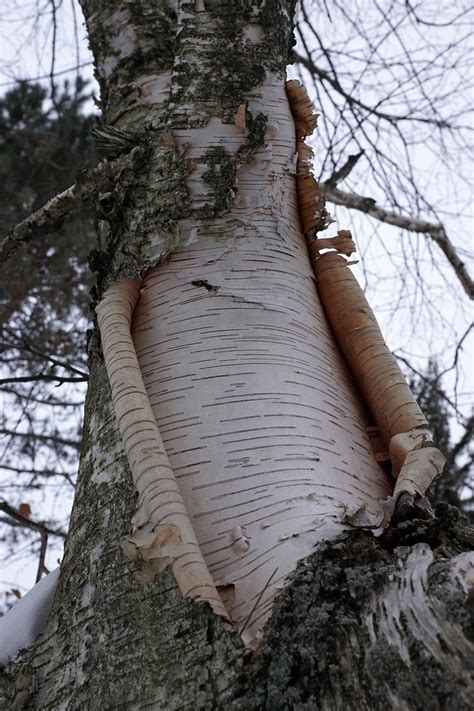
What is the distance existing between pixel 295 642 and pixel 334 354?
57 centimetres

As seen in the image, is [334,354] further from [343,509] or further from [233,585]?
[233,585]

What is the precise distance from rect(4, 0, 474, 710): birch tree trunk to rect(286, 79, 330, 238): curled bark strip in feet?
0.08

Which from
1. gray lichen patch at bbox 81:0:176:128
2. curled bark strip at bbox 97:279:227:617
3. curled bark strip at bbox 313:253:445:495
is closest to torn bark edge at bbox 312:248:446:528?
curled bark strip at bbox 313:253:445:495

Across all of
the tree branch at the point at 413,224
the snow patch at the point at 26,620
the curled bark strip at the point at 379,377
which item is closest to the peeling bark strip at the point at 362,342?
the curled bark strip at the point at 379,377

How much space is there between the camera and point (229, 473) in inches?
32.4

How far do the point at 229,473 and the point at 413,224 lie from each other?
1.93 m

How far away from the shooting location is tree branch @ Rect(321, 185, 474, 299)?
2473 millimetres

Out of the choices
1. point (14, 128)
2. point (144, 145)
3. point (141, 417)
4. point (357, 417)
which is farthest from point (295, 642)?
point (14, 128)

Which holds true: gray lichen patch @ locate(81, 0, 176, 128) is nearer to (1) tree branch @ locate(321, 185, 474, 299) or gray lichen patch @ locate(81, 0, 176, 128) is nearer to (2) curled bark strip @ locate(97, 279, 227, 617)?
(2) curled bark strip @ locate(97, 279, 227, 617)

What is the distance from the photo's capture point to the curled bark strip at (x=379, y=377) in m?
0.88

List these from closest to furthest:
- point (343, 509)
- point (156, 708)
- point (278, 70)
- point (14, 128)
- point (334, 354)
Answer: point (156, 708)
point (343, 509)
point (334, 354)
point (278, 70)
point (14, 128)

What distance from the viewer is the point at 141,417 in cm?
87

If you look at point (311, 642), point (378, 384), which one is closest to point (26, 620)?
point (311, 642)

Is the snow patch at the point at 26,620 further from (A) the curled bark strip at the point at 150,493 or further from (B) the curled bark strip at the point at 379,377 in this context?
(B) the curled bark strip at the point at 379,377
